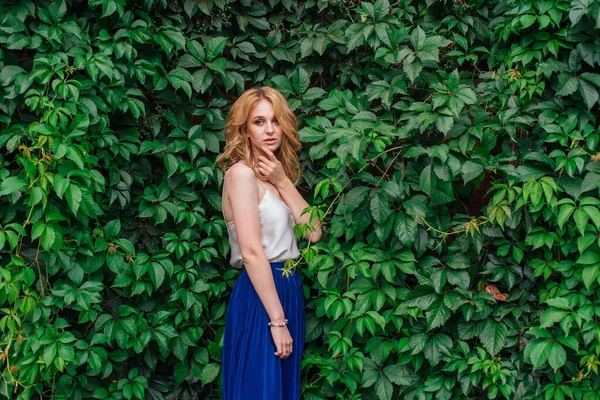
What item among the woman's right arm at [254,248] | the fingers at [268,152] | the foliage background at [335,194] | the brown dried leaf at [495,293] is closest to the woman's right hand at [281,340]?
the woman's right arm at [254,248]

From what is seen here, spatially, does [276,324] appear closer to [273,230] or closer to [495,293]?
[273,230]

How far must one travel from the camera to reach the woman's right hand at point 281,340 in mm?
2389

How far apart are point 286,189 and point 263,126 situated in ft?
0.95

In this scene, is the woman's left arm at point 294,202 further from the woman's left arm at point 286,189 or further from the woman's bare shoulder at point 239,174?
the woman's bare shoulder at point 239,174

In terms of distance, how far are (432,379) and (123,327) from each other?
1314 mm

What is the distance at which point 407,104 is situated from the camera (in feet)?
8.57

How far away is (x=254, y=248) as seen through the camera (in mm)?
2363

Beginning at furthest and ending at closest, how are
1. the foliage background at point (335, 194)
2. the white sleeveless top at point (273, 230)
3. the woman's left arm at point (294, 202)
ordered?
the woman's left arm at point (294, 202)
the white sleeveless top at point (273, 230)
the foliage background at point (335, 194)

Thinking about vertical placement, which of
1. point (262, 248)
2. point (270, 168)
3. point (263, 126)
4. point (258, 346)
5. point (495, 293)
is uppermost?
point (263, 126)

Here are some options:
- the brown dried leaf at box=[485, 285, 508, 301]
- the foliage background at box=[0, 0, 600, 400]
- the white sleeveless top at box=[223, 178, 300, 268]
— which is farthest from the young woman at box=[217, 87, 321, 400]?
the brown dried leaf at box=[485, 285, 508, 301]

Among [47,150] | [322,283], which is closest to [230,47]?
[47,150]

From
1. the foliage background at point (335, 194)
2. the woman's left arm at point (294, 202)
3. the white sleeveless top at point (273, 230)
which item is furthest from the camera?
the woman's left arm at point (294, 202)

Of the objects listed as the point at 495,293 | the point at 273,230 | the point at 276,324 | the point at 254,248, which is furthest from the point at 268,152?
the point at 495,293

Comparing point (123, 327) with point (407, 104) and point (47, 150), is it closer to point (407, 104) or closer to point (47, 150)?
point (47, 150)
